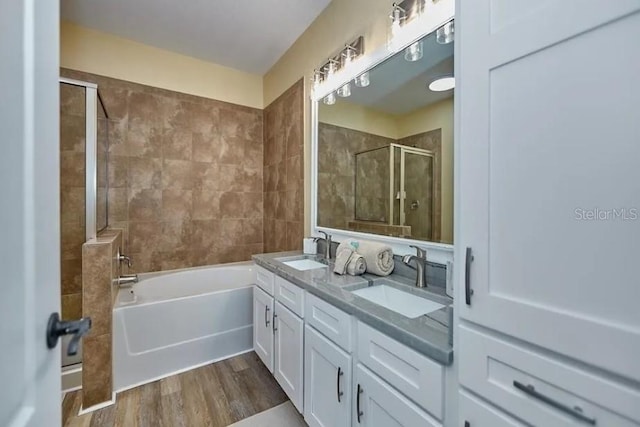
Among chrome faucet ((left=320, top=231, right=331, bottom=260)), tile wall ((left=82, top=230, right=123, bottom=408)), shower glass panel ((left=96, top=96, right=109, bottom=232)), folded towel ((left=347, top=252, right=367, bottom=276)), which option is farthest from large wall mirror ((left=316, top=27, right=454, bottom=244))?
shower glass panel ((left=96, top=96, right=109, bottom=232))

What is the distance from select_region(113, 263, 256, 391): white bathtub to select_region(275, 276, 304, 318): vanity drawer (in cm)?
81

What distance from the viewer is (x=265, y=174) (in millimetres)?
3287

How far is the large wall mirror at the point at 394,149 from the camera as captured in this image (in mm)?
1391

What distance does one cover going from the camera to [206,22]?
234cm

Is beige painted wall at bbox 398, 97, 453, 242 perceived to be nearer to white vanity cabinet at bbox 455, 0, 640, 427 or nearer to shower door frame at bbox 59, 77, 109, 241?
white vanity cabinet at bbox 455, 0, 640, 427

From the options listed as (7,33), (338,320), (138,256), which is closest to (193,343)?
(138,256)

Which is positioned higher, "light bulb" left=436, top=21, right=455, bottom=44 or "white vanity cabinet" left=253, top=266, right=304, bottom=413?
"light bulb" left=436, top=21, right=455, bottom=44

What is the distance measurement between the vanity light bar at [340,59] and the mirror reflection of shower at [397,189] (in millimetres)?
668

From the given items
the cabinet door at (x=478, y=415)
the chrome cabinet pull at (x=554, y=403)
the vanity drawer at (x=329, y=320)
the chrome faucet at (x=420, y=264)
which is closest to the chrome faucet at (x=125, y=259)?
the vanity drawer at (x=329, y=320)

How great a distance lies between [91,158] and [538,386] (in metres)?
2.89

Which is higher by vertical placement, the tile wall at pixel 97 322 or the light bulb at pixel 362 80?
the light bulb at pixel 362 80

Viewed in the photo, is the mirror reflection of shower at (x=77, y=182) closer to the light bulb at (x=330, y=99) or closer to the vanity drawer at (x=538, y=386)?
the light bulb at (x=330, y=99)

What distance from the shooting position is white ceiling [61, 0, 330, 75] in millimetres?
2137

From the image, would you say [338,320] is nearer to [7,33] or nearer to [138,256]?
[7,33]
